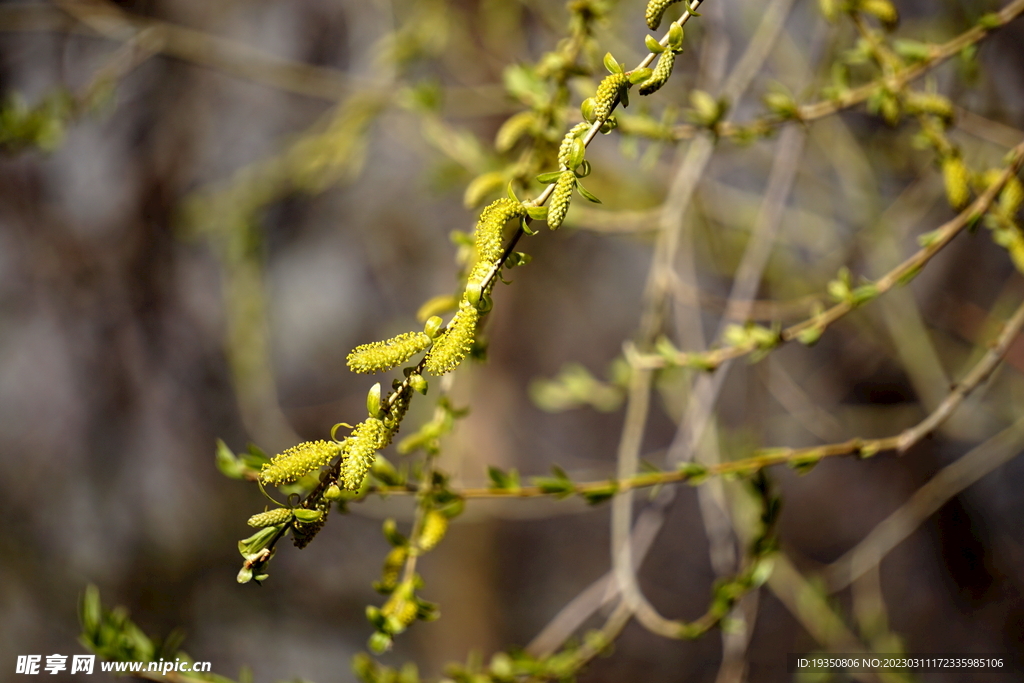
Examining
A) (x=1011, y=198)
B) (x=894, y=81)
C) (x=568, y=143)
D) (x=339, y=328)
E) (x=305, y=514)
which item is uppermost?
(x=339, y=328)

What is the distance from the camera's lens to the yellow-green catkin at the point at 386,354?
0.26m

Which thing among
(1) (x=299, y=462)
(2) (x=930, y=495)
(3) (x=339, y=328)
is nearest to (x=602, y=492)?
(1) (x=299, y=462)

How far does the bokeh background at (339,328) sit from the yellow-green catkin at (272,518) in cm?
90

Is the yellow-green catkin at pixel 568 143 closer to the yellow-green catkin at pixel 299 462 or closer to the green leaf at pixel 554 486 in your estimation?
the yellow-green catkin at pixel 299 462

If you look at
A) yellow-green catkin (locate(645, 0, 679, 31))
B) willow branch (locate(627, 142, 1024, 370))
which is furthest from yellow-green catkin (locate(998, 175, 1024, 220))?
yellow-green catkin (locate(645, 0, 679, 31))

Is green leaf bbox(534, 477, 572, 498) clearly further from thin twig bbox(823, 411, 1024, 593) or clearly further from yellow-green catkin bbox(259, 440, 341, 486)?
thin twig bbox(823, 411, 1024, 593)

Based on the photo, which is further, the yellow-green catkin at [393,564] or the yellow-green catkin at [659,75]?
the yellow-green catkin at [393,564]

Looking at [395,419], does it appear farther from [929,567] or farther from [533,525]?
[533,525]

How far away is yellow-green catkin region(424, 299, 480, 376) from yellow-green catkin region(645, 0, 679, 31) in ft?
0.57

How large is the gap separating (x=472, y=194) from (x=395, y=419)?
0.22 m

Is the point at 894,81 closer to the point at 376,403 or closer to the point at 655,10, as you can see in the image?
the point at 655,10

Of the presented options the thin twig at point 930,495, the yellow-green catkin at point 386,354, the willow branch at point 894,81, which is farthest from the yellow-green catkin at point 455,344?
the thin twig at point 930,495

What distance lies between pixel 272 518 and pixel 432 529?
172 millimetres

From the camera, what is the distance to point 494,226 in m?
0.26
